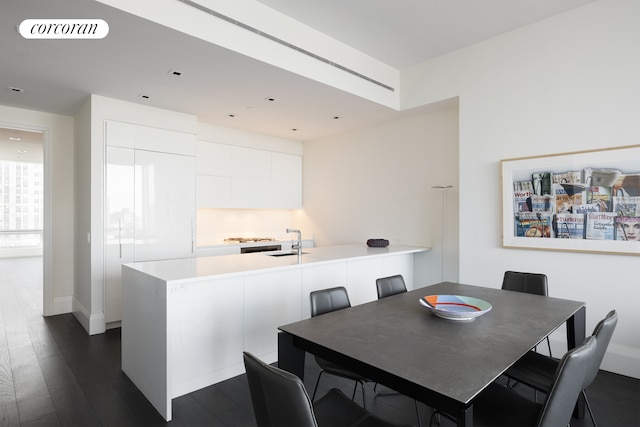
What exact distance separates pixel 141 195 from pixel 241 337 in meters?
2.45

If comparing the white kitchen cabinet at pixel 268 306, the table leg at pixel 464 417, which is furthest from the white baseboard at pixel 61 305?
the table leg at pixel 464 417

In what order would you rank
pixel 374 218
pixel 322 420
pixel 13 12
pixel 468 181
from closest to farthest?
pixel 322 420, pixel 13 12, pixel 468 181, pixel 374 218

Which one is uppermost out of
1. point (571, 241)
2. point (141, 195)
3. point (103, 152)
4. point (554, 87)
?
point (554, 87)

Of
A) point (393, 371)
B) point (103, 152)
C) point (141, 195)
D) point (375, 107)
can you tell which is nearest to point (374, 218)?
point (375, 107)

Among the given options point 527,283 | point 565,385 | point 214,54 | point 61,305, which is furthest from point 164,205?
point 565,385

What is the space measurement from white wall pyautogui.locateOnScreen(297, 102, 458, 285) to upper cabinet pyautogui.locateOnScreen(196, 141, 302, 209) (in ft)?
1.13

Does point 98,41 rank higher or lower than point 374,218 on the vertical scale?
higher

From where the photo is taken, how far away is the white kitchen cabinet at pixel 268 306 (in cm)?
298

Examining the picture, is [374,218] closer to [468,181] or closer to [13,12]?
[468,181]

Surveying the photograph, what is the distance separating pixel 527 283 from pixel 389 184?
256cm

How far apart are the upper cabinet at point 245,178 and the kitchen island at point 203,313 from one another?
2165 millimetres

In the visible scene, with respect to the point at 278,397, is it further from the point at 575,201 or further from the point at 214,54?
the point at 575,201

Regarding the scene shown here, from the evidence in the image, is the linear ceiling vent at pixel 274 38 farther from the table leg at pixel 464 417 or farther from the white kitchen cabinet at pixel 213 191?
the table leg at pixel 464 417

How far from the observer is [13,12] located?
2359 mm
